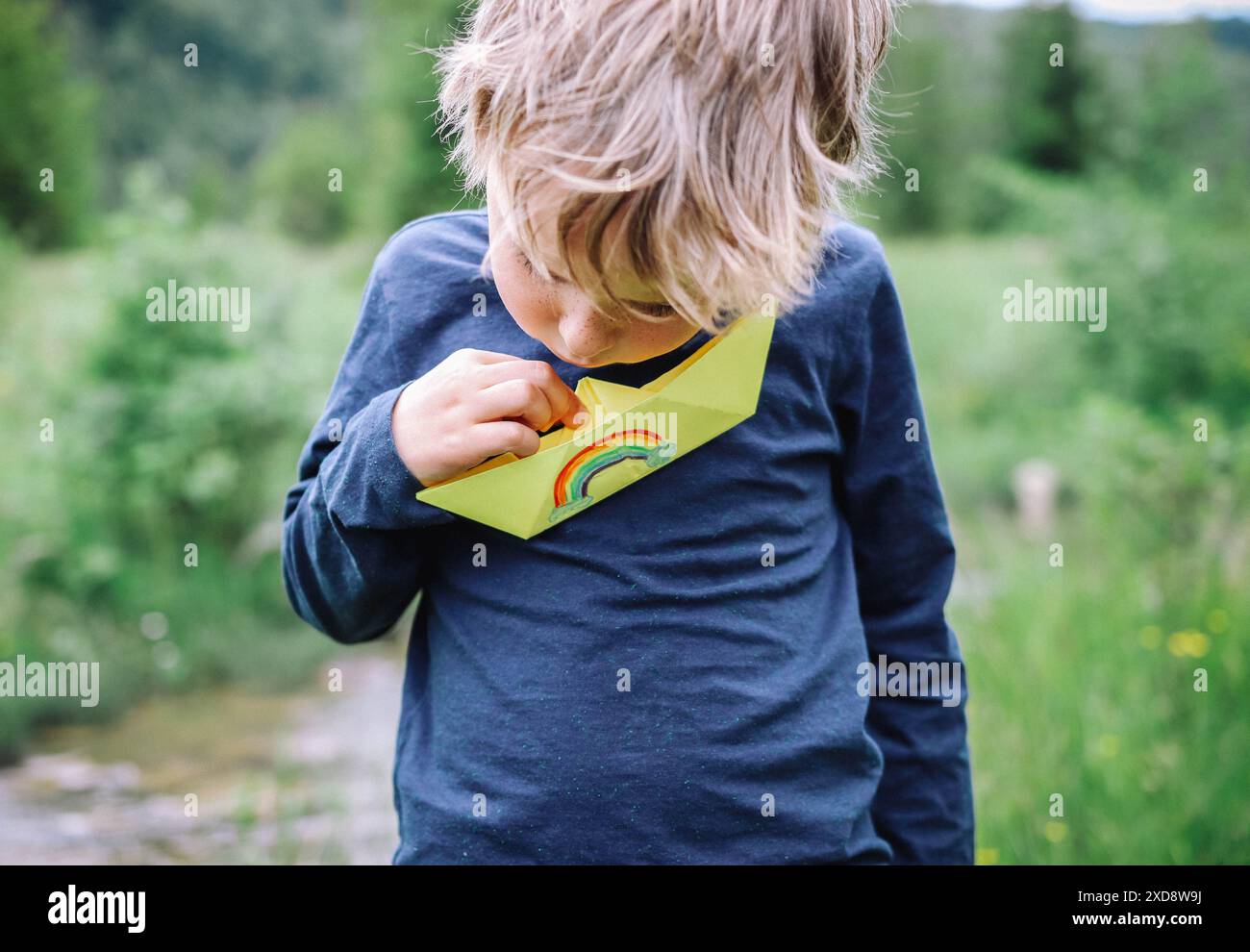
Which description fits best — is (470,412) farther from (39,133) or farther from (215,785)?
(39,133)

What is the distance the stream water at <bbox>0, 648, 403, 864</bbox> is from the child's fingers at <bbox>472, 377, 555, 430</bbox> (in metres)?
1.60

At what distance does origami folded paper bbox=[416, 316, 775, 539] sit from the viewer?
39.6 inches

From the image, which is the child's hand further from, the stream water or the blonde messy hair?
the stream water

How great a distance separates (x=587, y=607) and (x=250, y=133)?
5.16 meters

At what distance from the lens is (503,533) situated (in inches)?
42.1

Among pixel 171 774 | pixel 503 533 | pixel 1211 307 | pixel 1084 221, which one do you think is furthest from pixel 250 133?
pixel 503 533

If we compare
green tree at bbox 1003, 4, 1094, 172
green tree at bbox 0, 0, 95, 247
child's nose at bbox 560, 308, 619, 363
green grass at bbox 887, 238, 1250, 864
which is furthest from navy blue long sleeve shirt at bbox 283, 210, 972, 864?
green tree at bbox 1003, 4, 1094, 172

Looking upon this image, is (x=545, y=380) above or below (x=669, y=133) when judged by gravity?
below

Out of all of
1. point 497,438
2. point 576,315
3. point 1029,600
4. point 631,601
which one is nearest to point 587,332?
point 576,315

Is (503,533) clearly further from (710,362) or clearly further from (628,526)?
(710,362)

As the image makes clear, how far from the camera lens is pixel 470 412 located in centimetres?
95

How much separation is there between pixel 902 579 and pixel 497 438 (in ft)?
1.87

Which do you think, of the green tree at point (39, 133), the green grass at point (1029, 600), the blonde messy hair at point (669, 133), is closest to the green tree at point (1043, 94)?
the green grass at point (1029, 600)

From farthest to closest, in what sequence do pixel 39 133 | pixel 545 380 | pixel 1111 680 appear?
pixel 39 133
pixel 1111 680
pixel 545 380
